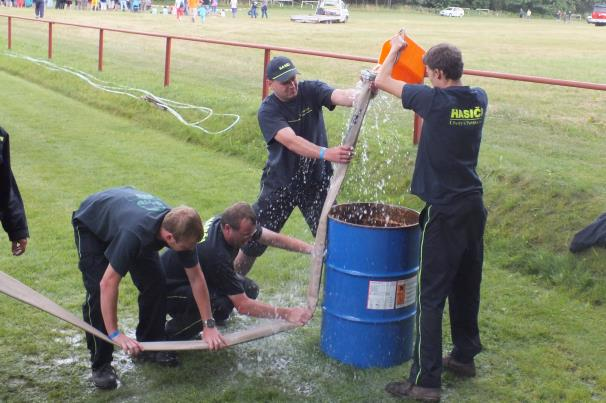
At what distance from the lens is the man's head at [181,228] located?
4.14 m

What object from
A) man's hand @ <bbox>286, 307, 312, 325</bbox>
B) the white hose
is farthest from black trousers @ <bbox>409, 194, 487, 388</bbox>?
the white hose

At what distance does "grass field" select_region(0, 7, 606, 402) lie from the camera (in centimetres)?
479

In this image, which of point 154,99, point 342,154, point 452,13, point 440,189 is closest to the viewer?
point 440,189

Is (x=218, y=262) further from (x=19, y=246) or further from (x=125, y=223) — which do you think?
(x=19, y=246)

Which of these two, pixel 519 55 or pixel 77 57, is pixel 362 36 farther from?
pixel 77 57

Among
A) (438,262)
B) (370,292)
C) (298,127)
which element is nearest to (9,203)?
(298,127)

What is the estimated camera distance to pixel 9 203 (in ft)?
15.6

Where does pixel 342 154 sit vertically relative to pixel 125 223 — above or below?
above

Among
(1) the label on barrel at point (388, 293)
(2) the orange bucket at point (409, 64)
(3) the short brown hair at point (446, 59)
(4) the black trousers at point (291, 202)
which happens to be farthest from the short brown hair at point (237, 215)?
(3) the short brown hair at point (446, 59)

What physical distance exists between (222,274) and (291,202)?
1214mm

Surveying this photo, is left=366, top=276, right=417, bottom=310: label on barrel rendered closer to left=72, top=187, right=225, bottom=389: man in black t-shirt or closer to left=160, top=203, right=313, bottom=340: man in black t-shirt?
left=160, top=203, right=313, bottom=340: man in black t-shirt

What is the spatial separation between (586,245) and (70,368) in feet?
14.0

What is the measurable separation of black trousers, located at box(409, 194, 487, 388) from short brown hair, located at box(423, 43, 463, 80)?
2.35 feet

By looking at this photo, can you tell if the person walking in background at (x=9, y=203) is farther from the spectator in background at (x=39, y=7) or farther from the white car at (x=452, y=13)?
the white car at (x=452, y=13)
